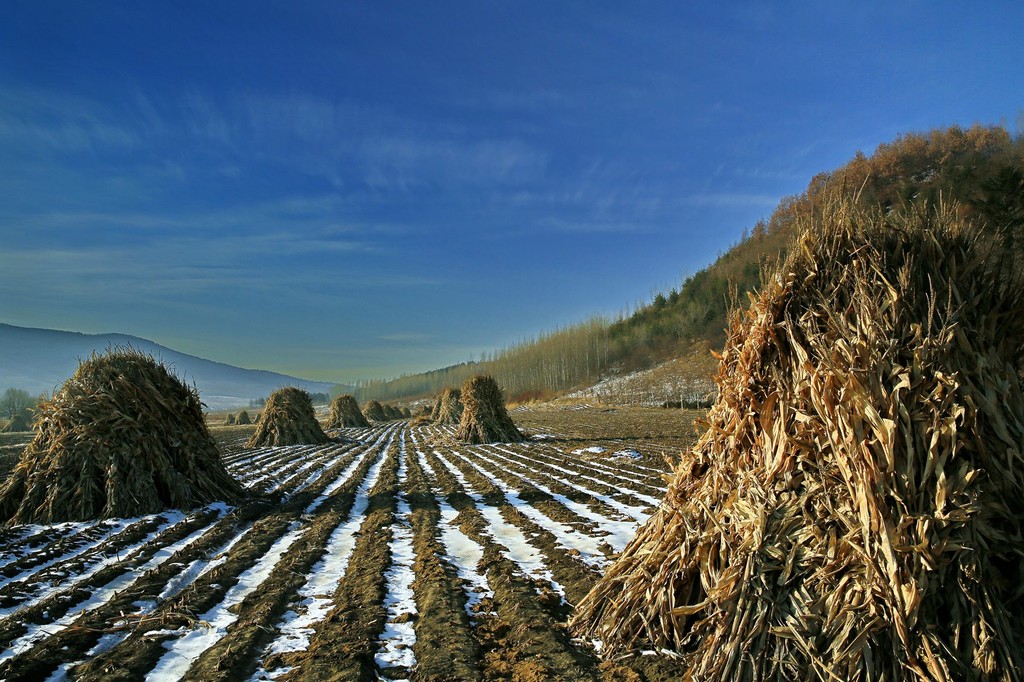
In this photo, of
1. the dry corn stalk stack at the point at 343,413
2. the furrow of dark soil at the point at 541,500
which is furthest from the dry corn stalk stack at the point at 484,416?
the dry corn stalk stack at the point at 343,413

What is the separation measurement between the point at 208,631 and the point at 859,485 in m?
4.86

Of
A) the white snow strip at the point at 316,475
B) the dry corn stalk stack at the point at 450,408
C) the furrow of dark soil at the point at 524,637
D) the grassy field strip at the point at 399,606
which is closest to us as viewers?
the furrow of dark soil at the point at 524,637

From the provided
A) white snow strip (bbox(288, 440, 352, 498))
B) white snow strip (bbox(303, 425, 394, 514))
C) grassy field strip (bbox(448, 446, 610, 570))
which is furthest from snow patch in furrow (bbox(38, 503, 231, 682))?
grassy field strip (bbox(448, 446, 610, 570))

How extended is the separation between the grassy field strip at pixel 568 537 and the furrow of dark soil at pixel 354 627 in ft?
6.90

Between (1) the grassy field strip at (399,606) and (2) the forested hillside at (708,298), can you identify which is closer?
(1) the grassy field strip at (399,606)

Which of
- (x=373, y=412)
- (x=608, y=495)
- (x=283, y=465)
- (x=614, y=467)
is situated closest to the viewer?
(x=608, y=495)

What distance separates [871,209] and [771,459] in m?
1.86

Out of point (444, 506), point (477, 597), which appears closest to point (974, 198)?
point (444, 506)

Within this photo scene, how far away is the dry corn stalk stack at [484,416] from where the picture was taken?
23.6m

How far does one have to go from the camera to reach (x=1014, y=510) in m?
3.08

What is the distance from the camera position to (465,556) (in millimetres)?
6434

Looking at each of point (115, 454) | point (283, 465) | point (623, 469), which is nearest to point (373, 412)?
point (283, 465)

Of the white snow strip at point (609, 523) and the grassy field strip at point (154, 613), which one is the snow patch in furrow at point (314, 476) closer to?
the grassy field strip at point (154, 613)

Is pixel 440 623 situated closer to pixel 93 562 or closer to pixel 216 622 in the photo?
pixel 216 622
